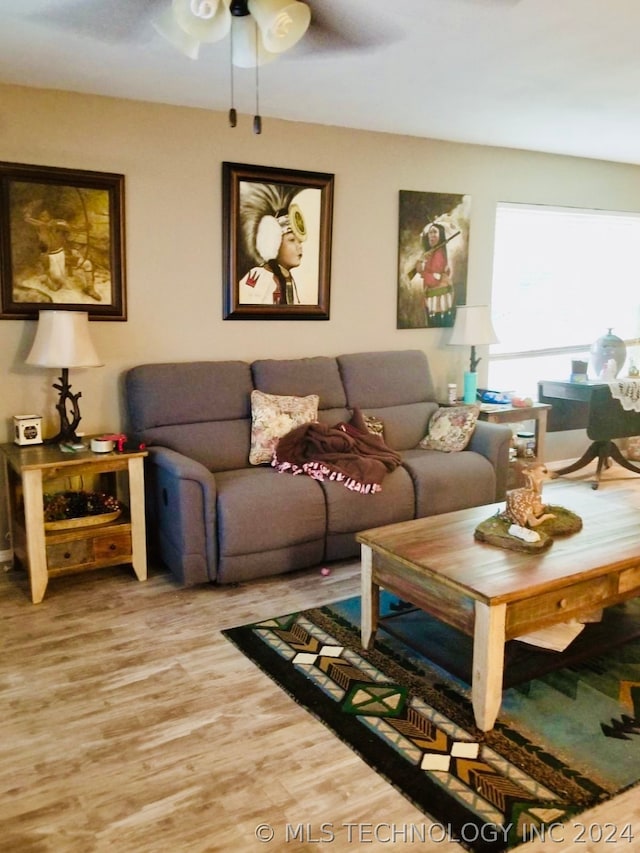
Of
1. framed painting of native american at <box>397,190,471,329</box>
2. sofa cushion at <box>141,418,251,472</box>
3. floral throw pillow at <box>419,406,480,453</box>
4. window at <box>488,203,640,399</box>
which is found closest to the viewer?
sofa cushion at <box>141,418,251,472</box>

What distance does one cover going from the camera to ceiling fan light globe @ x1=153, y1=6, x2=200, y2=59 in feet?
8.07

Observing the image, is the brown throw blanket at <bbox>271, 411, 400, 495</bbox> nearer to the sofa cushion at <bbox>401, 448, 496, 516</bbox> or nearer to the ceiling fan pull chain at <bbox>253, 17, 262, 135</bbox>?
the sofa cushion at <bbox>401, 448, 496, 516</bbox>

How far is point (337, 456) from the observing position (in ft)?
11.9

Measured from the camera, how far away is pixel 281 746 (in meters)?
2.13

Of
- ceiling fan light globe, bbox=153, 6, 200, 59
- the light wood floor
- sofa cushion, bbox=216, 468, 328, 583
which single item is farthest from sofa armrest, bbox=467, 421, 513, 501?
ceiling fan light globe, bbox=153, 6, 200, 59

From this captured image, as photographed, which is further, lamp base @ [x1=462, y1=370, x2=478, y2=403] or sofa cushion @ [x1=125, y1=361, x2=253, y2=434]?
lamp base @ [x1=462, y1=370, x2=478, y2=403]

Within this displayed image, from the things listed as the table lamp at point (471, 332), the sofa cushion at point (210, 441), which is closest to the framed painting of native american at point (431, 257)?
the table lamp at point (471, 332)

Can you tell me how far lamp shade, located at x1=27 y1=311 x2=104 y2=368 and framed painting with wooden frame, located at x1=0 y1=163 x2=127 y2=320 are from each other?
0.26 meters

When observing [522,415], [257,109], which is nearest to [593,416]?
[522,415]

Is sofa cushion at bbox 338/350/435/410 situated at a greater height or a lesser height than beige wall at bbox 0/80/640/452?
lesser

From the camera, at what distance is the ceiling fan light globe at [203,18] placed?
230 cm

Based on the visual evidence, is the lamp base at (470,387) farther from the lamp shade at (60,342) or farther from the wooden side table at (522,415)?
the lamp shade at (60,342)

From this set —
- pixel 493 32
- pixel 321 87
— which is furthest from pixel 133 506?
pixel 493 32

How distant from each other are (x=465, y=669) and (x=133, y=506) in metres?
1.68
